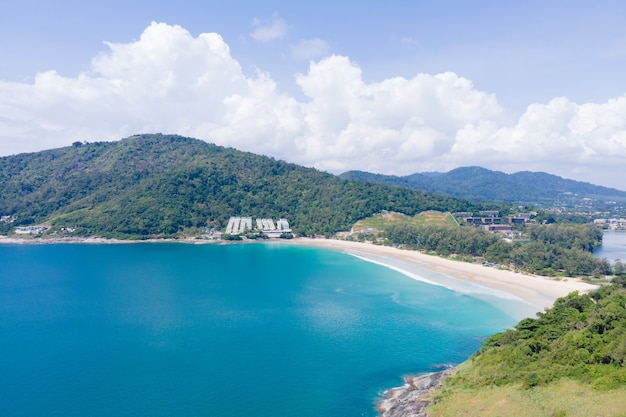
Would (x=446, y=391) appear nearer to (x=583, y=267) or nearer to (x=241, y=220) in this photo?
(x=583, y=267)

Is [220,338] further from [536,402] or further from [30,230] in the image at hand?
[30,230]

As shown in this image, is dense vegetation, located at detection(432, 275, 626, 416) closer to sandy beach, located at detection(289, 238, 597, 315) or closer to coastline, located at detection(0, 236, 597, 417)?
coastline, located at detection(0, 236, 597, 417)

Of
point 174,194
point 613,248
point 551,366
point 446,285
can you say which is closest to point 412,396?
point 551,366

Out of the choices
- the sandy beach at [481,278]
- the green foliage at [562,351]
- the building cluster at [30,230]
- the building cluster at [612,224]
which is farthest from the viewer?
the building cluster at [612,224]

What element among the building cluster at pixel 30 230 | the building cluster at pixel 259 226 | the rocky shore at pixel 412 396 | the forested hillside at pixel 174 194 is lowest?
the rocky shore at pixel 412 396

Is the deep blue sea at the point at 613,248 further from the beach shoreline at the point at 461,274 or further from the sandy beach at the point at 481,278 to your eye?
the beach shoreline at the point at 461,274

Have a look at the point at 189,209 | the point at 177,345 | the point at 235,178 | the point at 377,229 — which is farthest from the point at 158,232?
the point at 177,345

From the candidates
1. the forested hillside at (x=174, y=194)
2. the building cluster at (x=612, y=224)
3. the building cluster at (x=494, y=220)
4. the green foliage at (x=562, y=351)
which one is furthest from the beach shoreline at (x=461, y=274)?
the building cluster at (x=612, y=224)
